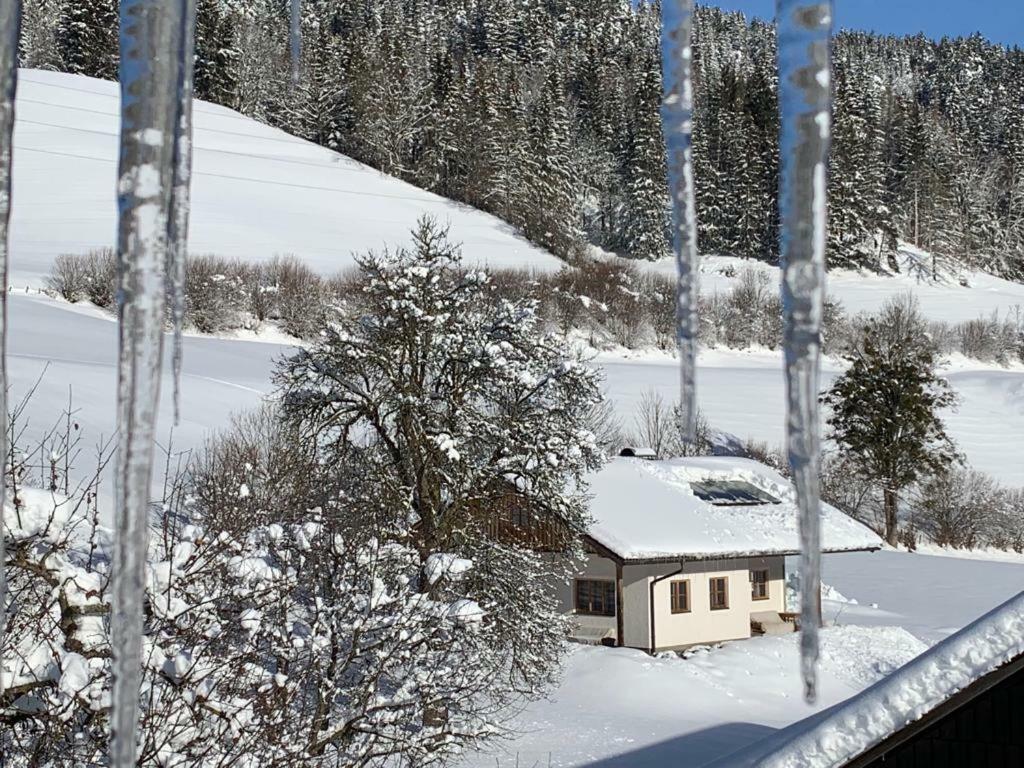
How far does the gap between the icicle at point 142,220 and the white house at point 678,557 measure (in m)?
24.0

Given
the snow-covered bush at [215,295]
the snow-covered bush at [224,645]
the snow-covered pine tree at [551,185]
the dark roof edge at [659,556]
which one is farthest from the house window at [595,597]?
the snow-covered pine tree at [551,185]

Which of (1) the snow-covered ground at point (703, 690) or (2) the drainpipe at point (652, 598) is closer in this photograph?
(1) the snow-covered ground at point (703, 690)

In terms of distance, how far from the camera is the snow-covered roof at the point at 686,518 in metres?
26.6

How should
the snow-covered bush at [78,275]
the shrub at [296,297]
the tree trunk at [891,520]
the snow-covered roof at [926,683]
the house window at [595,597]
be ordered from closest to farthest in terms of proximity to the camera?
1. the snow-covered roof at [926,683]
2. the house window at [595,597]
3. the snow-covered bush at [78,275]
4. the shrub at [296,297]
5. the tree trunk at [891,520]

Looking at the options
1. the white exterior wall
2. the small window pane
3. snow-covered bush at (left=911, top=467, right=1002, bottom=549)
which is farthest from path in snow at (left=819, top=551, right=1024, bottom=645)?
the small window pane

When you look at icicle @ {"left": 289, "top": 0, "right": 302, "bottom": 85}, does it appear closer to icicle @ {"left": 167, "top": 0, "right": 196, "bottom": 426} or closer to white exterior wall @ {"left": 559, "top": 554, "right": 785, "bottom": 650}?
icicle @ {"left": 167, "top": 0, "right": 196, "bottom": 426}

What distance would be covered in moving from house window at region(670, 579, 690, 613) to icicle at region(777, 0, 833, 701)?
90.4ft

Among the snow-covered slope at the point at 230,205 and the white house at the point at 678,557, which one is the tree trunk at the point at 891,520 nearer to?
the white house at the point at 678,557

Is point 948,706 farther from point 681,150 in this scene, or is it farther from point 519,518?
point 519,518

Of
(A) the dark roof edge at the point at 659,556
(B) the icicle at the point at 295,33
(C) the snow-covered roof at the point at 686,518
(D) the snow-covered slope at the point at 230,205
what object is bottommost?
(A) the dark roof edge at the point at 659,556

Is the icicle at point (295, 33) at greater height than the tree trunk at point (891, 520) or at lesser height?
greater

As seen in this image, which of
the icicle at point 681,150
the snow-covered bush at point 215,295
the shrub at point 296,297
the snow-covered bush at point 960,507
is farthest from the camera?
the snow-covered bush at point 960,507

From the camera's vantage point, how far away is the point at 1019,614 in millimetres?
5707

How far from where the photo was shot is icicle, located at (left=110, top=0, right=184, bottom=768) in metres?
0.63
